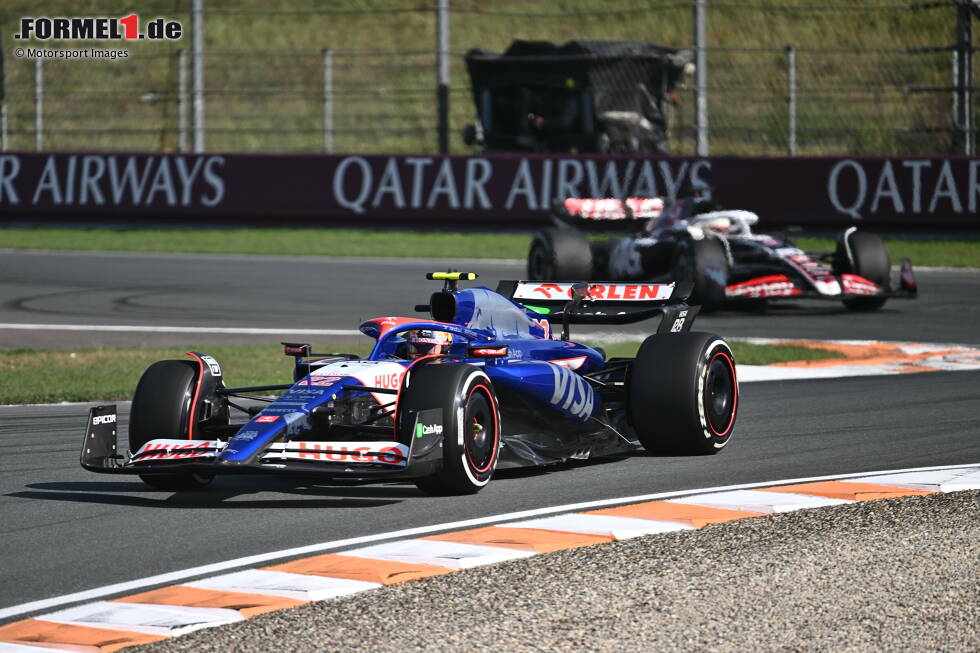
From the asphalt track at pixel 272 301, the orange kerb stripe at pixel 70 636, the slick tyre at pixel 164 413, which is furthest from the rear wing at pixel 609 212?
the orange kerb stripe at pixel 70 636

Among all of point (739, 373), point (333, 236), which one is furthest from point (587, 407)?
point (333, 236)

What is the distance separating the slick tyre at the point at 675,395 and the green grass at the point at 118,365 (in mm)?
4452

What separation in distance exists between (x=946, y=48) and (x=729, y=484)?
1831 cm

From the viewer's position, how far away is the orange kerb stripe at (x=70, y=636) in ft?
17.6

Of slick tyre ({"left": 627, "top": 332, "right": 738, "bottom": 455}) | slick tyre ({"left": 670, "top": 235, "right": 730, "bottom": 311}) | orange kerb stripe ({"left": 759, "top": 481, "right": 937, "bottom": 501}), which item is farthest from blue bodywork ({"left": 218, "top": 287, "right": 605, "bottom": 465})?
slick tyre ({"left": 670, "top": 235, "right": 730, "bottom": 311})

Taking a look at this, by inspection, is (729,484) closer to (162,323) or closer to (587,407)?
(587,407)

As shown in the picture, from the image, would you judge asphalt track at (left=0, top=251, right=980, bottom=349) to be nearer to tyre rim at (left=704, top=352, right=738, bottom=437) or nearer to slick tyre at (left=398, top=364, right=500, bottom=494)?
tyre rim at (left=704, top=352, right=738, bottom=437)

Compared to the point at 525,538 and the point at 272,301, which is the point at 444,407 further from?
the point at 272,301

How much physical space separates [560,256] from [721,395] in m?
10.0

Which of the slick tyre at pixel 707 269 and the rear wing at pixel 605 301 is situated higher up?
the slick tyre at pixel 707 269

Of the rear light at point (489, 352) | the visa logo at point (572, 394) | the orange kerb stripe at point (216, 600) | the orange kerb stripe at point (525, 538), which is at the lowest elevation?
the orange kerb stripe at point (216, 600)

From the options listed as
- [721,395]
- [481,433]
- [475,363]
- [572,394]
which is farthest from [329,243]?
[481,433]

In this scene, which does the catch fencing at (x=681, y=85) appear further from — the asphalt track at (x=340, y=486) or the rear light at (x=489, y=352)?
the rear light at (x=489, y=352)

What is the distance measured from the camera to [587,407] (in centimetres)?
917
